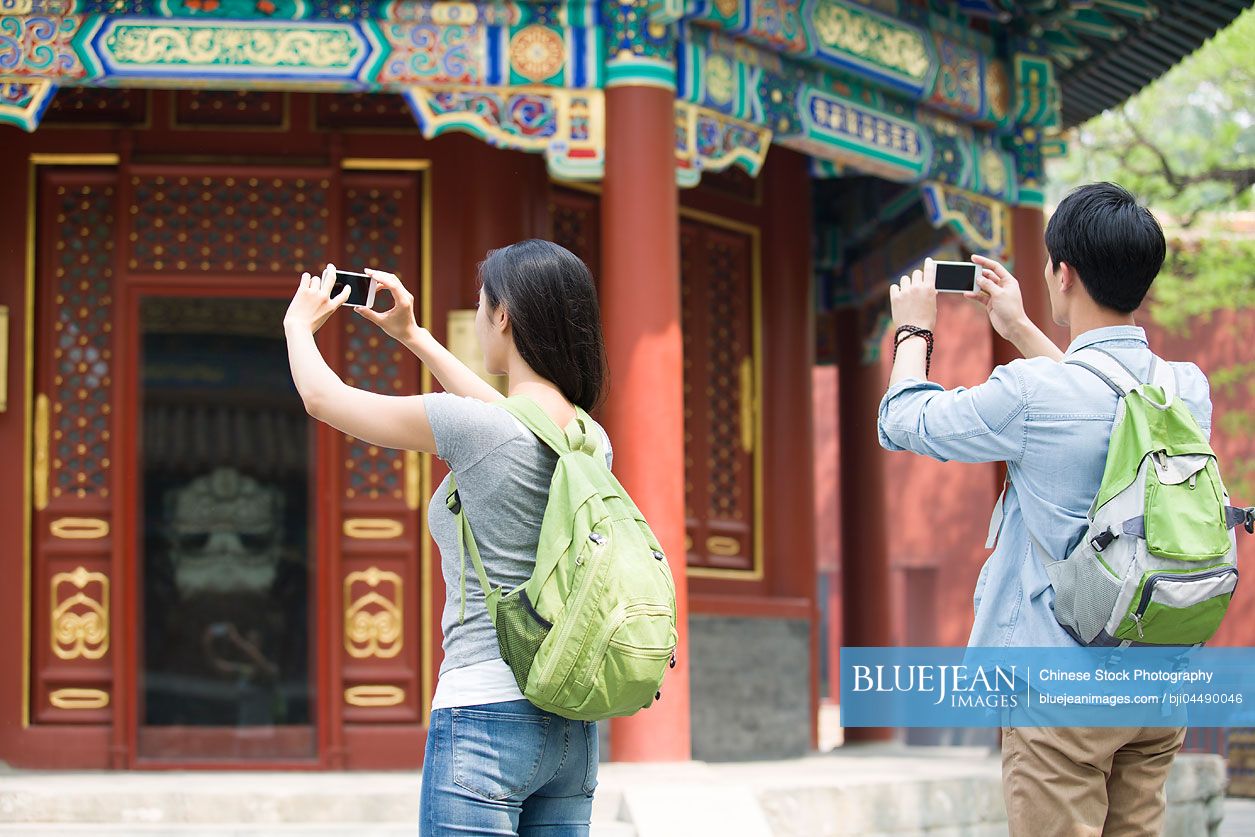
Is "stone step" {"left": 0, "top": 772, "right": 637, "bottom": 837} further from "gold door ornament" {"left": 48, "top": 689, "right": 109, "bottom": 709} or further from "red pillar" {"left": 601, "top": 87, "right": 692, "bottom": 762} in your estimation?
"gold door ornament" {"left": 48, "top": 689, "right": 109, "bottom": 709}

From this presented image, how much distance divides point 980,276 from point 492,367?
0.98 metres

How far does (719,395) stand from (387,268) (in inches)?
82.4

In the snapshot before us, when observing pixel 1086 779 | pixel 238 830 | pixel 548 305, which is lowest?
pixel 238 830

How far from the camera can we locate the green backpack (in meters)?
2.58

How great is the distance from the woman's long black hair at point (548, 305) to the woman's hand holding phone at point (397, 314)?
0.20m

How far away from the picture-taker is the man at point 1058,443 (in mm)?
2879

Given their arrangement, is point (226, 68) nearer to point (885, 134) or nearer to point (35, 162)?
point (35, 162)

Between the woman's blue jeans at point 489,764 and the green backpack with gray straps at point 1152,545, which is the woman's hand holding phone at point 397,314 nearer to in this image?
the woman's blue jeans at point 489,764

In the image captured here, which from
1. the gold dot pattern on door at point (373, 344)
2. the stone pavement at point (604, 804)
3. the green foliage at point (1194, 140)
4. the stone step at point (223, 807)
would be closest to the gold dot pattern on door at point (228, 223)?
the gold dot pattern on door at point (373, 344)

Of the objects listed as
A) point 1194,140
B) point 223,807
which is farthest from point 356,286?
point 1194,140

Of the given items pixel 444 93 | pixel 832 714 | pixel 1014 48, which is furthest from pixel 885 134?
pixel 832 714

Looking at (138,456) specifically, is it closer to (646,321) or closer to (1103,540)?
(646,321)

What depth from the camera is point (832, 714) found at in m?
21.1

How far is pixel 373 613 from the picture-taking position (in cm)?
816
